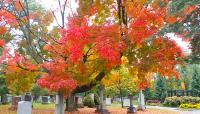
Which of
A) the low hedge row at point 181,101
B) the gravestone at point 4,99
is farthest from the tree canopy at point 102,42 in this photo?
the gravestone at point 4,99

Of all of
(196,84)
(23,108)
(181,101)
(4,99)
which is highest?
(196,84)

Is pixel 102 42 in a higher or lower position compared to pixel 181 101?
higher

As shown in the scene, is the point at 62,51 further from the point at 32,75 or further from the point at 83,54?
the point at 32,75

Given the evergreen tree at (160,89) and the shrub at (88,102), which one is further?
the evergreen tree at (160,89)

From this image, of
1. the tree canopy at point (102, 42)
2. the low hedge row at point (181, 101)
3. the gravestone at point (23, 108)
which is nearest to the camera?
the gravestone at point (23, 108)

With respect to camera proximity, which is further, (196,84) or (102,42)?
(196,84)

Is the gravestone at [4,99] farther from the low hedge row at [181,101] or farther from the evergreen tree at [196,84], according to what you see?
the evergreen tree at [196,84]

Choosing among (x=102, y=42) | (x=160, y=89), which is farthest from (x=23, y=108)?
(x=160, y=89)

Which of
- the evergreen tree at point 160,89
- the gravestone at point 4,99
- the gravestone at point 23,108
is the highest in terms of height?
the evergreen tree at point 160,89

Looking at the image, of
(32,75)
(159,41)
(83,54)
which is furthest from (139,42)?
(32,75)

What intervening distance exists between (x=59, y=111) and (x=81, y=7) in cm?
581

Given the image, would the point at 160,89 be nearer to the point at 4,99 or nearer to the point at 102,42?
the point at 4,99

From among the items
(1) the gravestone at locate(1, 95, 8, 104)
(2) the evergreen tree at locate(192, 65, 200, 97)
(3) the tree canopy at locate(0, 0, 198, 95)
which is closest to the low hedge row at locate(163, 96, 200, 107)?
(2) the evergreen tree at locate(192, 65, 200, 97)

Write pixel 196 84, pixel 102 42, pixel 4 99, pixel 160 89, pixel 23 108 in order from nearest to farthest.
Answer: pixel 23 108 < pixel 102 42 < pixel 4 99 < pixel 196 84 < pixel 160 89
